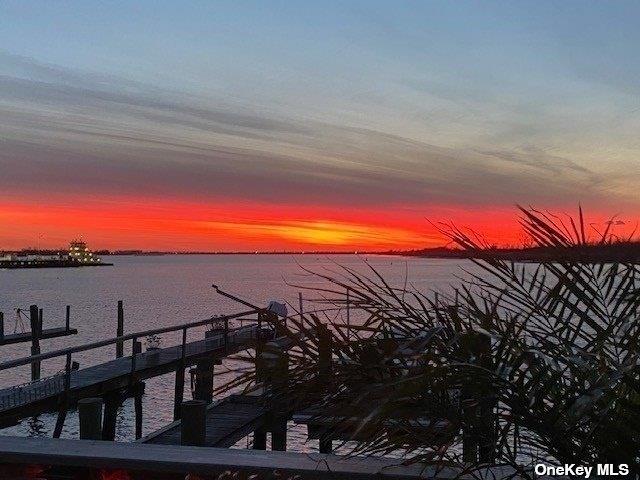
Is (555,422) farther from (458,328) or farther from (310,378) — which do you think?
→ (310,378)

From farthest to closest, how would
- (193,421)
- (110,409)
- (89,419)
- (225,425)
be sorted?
1. (110,409)
2. (225,425)
3. (89,419)
4. (193,421)

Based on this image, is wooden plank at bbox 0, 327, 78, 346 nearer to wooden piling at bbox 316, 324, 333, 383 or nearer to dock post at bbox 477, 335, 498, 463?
wooden piling at bbox 316, 324, 333, 383

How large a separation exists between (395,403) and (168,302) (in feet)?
360

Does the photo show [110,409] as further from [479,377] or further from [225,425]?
[479,377]

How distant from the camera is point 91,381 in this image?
1823 centimetres

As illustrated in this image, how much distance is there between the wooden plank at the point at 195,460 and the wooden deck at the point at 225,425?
21.0 ft

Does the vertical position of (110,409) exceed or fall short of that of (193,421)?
it falls short

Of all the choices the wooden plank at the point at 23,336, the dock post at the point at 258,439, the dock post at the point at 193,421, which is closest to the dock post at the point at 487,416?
the dock post at the point at 193,421

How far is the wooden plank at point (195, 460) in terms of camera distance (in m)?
3.66

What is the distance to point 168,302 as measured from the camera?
10925cm

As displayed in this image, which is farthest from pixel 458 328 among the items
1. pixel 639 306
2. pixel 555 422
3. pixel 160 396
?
pixel 160 396

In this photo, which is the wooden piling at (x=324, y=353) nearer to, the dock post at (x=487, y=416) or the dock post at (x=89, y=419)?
the dock post at (x=487, y=416)

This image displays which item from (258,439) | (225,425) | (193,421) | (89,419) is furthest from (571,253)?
(258,439)

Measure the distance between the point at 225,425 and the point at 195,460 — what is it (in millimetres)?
8020
